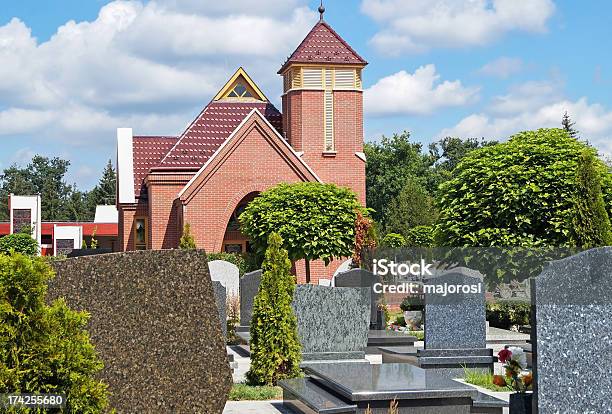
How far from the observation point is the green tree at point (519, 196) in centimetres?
2411

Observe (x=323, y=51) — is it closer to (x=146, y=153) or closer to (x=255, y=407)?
(x=146, y=153)

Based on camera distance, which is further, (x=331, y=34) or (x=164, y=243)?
(x=331, y=34)

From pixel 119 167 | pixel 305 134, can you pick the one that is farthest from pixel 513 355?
pixel 119 167

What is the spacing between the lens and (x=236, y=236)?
38281 millimetres

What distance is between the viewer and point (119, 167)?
4091 centimetres

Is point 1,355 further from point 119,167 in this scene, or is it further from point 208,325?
point 119,167

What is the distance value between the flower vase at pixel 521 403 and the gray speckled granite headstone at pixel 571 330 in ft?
2.40

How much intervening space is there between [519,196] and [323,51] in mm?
17451

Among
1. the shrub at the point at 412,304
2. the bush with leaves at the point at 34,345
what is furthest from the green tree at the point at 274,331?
the shrub at the point at 412,304

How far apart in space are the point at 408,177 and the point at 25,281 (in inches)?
2720

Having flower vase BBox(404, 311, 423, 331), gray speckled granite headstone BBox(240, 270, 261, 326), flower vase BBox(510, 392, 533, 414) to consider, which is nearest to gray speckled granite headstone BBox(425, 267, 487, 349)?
flower vase BBox(510, 392, 533, 414)

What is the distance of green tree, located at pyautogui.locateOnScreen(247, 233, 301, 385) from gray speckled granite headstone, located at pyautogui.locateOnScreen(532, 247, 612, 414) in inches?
276

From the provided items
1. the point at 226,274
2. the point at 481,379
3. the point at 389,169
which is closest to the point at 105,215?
the point at 389,169

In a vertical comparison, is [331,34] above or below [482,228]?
above
